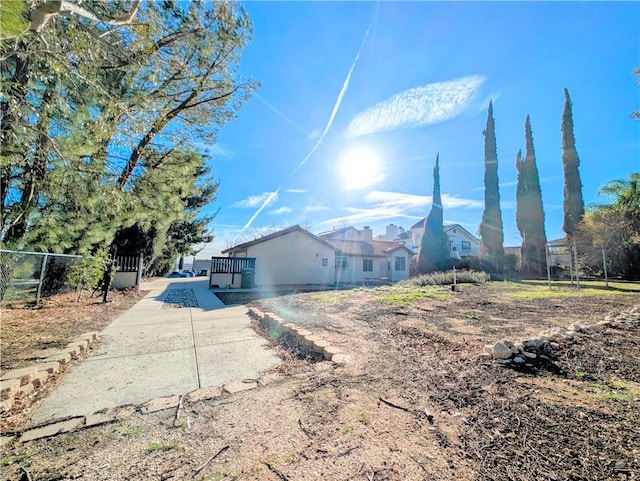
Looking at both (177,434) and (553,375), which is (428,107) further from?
(177,434)

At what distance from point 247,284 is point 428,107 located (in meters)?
13.0

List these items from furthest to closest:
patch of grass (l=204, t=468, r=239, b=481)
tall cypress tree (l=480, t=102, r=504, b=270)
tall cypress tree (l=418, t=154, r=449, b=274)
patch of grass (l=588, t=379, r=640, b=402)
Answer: tall cypress tree (l=480, t=102, r=504, b=270) < tall cypress tree (l=418, t=154, r=449, b=274) < patch of grass (l=588, t=379, r=640, b=402) < patch of grass (l=204, t=468, r=239, b=481)

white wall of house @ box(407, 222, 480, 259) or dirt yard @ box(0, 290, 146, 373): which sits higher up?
white wall of house @ box(407, 222, 480, 259)

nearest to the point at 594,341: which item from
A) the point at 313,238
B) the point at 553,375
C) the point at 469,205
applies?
the point at 553,375

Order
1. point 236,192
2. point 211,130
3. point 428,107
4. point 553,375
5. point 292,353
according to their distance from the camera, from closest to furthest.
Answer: point 553,375, point 292,353, point 211,130, point 428,107, point 236,192

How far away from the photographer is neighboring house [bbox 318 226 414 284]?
22072mm

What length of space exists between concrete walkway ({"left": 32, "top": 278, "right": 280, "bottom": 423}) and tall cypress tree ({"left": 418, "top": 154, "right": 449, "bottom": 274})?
20.6 m

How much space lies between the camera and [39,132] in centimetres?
339

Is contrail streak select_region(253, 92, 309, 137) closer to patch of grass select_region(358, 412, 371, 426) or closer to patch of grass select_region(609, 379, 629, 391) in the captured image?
patch of grass select_region(358, 412, 371, 426)

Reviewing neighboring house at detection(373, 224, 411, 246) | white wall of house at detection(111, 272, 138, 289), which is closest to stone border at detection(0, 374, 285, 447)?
white wall of house at detection(111, 272, 138, 289)

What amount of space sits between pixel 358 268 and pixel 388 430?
2139cm

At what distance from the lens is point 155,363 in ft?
11.4

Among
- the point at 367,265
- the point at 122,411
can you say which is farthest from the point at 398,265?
the point at 122,411

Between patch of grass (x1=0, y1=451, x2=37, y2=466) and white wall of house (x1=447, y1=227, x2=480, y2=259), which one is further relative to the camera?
white wall of house (x1=447, y1=227, x2=480, y2=259)
